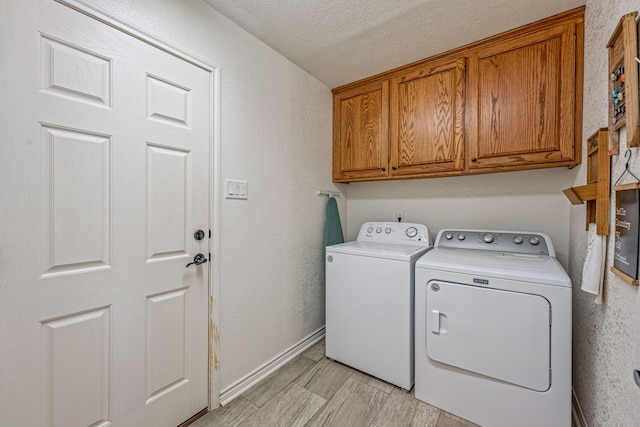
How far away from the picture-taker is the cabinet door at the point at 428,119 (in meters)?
1.81

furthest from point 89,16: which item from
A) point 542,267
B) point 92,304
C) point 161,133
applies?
point 542,267

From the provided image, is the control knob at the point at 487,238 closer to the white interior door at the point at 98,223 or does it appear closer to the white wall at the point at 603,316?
the white wall at the point at 603,316

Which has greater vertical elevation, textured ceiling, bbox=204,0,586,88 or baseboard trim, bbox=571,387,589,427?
textured ceiling, bbox=204,0,586,88

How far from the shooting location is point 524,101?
1.59 metres

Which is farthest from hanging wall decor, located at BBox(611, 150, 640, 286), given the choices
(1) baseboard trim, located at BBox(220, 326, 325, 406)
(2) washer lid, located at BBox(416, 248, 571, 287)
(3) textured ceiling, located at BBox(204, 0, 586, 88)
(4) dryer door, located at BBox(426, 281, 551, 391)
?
(1) baseboard trim, located at BBox(220, 326, 325, 406)

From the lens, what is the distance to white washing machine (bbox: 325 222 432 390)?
1.62 m

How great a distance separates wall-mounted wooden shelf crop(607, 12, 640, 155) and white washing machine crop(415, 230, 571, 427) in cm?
68

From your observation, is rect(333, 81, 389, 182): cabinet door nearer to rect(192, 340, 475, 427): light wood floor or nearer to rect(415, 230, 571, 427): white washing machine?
rect(415, 230, 571, 427): white washing machine

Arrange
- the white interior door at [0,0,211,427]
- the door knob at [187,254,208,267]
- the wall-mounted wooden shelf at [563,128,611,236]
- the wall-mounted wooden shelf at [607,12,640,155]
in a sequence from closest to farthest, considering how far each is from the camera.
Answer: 1. the wall-mounted wooden shelf at [607,12,640,155]
2. the white interior door at [0,0,211,427]
3. the wall-mounted wooden shelf at [563,128,611,236]
4. the door knob at [187,254,208,267]

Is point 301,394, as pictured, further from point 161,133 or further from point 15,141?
point 15,141

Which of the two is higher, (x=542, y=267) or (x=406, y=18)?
(x=406, y=18)

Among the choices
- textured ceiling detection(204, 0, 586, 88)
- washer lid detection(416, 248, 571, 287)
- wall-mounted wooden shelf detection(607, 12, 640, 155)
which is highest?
textured ceiling detection(204, 0, 586, 88)

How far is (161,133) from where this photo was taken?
126 centimetres

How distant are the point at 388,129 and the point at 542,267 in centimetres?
138
